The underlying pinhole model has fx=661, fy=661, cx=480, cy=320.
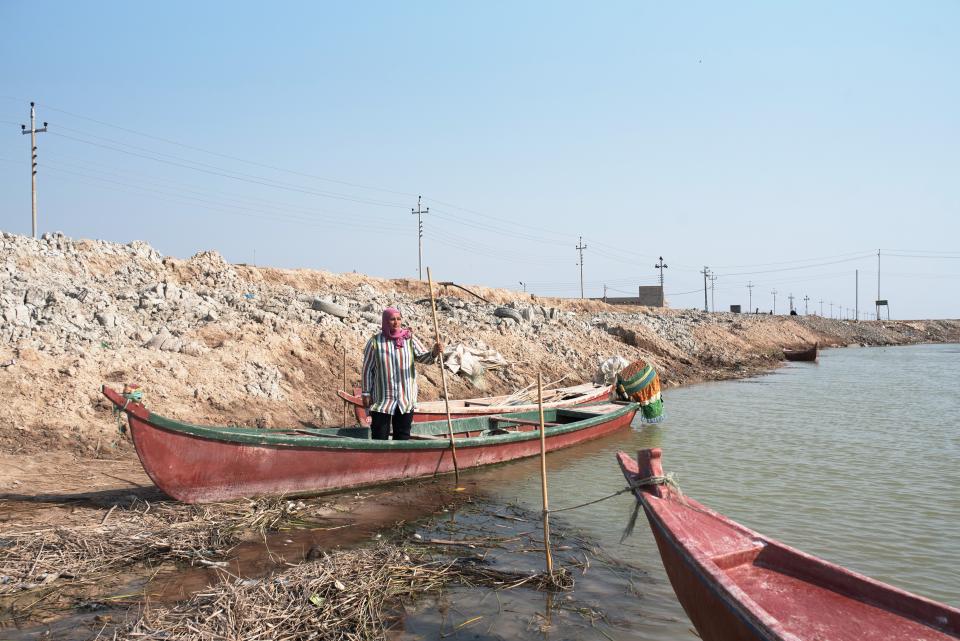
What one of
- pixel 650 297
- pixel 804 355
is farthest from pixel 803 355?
pixel 650 297

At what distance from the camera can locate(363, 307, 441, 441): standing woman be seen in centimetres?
799

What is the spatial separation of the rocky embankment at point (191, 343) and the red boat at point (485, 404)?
4.41ft

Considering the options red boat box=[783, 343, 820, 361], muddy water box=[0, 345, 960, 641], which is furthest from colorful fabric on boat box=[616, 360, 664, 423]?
red boat box=[783, 343, 820, 361]

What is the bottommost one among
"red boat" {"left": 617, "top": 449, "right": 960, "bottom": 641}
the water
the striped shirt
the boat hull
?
the water

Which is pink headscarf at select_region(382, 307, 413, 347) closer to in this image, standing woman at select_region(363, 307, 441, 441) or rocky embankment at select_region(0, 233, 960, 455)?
standing woman at select_region(363, 307, 441, 441)

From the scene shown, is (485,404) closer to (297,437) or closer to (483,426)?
(483,426)

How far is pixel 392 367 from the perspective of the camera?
315 inches

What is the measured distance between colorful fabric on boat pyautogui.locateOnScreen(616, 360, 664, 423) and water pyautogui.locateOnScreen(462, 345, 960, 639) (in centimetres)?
37

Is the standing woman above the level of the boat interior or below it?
above

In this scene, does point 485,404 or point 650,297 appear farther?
point 650,297

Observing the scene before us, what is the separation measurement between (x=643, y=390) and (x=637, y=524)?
7.69 m

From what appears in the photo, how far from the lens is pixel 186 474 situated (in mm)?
6797

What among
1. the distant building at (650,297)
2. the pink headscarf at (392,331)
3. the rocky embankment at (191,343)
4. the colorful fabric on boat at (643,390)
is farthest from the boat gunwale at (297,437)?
the distant building at (650,297)

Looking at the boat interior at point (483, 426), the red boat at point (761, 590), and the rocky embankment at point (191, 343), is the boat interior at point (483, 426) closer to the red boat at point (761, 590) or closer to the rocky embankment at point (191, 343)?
the rocky embankment at point (191, 343)
